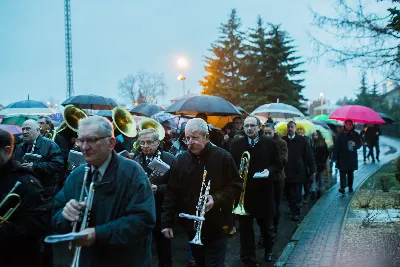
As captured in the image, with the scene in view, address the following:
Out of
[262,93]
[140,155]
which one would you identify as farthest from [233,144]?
[262,93]

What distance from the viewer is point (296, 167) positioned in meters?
9.20

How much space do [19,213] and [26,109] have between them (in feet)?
28.7

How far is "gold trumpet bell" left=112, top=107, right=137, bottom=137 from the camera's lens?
297 inches

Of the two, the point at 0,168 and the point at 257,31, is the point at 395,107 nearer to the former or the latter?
the point at 257,31

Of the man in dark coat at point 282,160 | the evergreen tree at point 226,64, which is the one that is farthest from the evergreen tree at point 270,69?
the man in dark coat at point 282,160

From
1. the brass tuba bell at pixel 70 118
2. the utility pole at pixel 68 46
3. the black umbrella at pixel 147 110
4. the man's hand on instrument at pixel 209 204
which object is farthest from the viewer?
the utility pole at pixel 68 46

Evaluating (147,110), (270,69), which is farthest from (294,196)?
(270,69)

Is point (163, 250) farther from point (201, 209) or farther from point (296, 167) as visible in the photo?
point (296, 167)

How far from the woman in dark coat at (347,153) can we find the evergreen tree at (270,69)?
18482mm

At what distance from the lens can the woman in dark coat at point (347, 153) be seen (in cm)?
1199

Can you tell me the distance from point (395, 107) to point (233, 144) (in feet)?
136

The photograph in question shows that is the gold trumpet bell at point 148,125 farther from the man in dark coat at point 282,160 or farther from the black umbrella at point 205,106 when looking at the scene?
the man in dark coat at point 282,160

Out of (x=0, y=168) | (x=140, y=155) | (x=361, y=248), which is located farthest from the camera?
(x=361, y=248)

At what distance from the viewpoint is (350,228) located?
A: 25.6 ft
